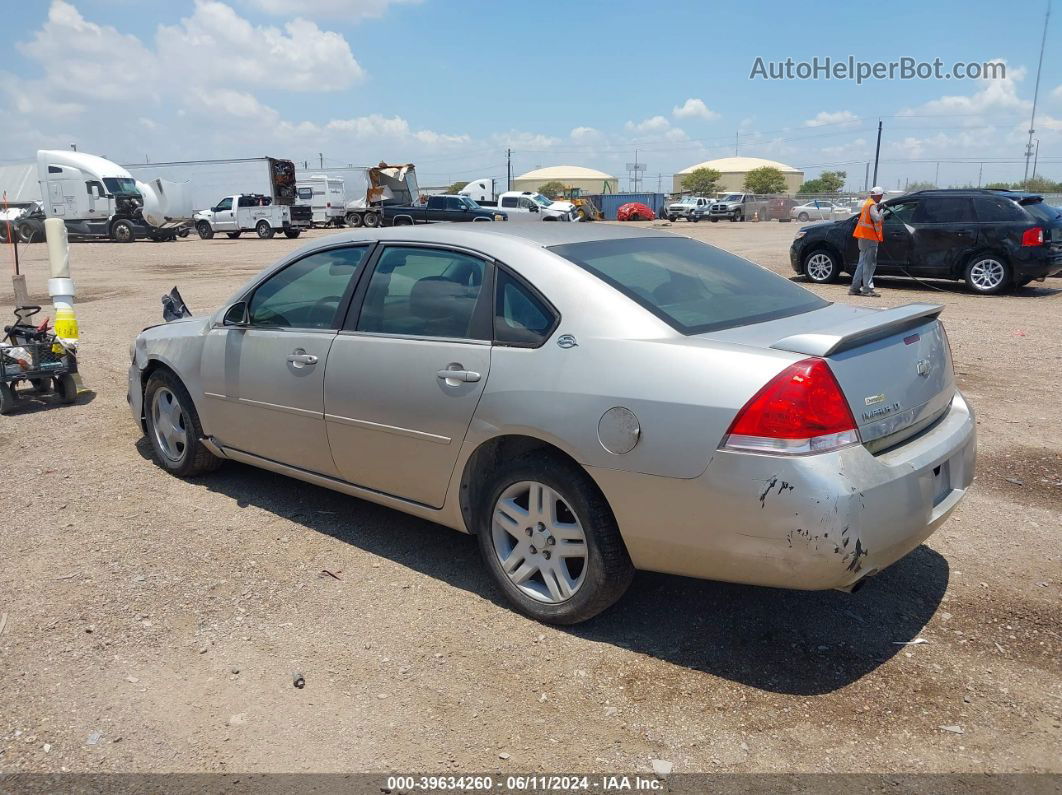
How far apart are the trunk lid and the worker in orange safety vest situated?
421 inches

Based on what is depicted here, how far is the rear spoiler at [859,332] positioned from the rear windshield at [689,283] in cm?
38

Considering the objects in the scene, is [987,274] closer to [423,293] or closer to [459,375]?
[423,293]

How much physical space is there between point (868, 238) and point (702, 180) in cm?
10216

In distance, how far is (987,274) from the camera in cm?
1416

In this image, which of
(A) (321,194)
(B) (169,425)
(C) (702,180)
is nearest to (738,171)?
(C) (702,180)

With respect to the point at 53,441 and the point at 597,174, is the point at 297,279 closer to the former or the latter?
the point at 53,441

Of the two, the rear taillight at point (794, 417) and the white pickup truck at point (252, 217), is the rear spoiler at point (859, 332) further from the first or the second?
the white pickup truck at point (252, 217)

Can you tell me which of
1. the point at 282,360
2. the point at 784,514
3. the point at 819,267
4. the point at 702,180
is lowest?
the point at 819,267

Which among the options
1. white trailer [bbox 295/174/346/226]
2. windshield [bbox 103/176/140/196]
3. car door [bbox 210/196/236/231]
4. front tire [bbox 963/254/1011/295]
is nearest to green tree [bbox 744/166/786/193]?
white trailer [bbox 295/174/346/226]

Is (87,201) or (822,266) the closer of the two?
(822,266)

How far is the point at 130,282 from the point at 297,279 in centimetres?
1581

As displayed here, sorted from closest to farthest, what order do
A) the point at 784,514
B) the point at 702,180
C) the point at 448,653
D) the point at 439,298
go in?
the point at 784,514, the point at 448,653, the point at 439,298, the point at 702,180

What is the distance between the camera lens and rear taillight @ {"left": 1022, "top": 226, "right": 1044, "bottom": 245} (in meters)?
13.5

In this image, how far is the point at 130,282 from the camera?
61.0ft
